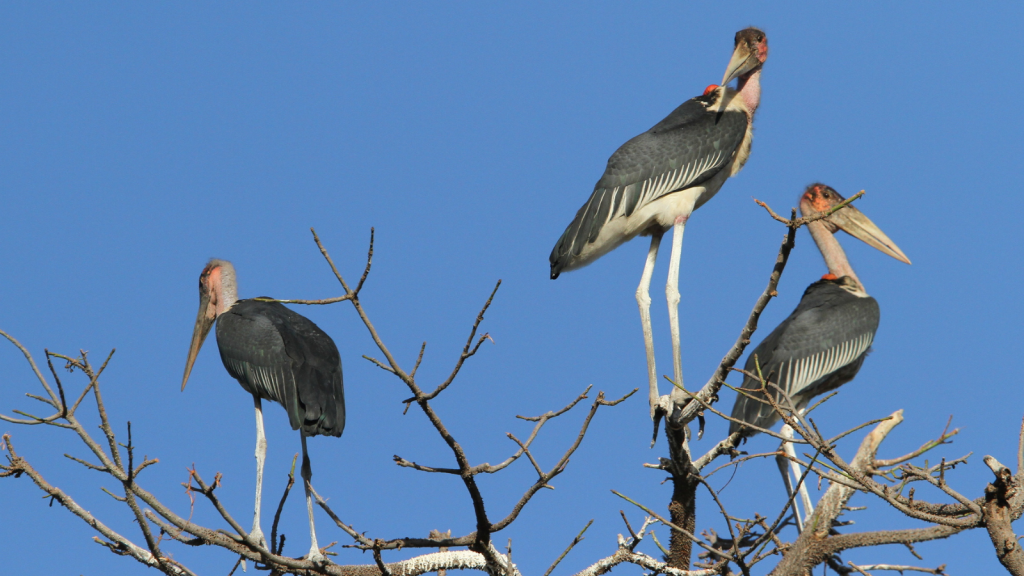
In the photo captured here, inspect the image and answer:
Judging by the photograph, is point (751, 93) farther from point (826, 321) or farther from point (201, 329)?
point (201, 329)

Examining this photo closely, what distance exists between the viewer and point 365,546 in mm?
4527

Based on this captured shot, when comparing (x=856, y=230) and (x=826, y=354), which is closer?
(x=826, y=354)

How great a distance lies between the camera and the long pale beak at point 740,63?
705cm

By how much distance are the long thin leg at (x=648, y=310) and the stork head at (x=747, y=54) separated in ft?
3.85

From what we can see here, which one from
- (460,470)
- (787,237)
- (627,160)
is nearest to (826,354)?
(627,160)

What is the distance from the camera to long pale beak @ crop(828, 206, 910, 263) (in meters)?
9.91

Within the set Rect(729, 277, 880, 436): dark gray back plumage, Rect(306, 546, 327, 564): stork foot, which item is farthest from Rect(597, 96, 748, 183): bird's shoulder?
Rect(306, 546, 327, 564): stork foot

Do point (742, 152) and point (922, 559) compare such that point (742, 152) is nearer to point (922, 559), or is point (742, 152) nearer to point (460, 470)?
point (922, 559)

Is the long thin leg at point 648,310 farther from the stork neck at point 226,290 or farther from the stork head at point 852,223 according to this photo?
the stork neck at point 226,290

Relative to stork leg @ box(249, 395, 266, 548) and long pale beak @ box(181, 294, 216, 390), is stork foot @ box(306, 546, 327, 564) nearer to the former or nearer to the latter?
stork leg @ box(249, 395, 266, 548)

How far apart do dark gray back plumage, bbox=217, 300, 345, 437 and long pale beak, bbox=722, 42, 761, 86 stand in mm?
3286

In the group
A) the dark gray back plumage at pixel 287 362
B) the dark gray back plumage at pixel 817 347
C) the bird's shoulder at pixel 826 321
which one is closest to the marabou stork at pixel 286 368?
the dark gray back plumage at pixel 287 362

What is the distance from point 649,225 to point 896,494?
9.47 ft

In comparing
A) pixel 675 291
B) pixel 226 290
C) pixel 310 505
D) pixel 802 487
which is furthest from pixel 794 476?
pixel 226 290
